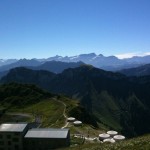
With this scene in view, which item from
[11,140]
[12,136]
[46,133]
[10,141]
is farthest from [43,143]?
[10,141]

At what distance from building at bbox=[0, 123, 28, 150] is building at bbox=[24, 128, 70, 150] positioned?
214 cm

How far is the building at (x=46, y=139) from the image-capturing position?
10200 centimetres

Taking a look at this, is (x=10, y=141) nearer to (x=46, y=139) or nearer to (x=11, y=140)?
(x=11, y=140)

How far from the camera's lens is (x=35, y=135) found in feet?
345

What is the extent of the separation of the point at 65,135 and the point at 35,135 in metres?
10.8

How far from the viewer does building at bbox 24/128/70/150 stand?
4016 inches

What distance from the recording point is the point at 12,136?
107 metres

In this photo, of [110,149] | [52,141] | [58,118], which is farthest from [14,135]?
[58,118]

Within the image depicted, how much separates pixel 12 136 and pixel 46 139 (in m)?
13.5

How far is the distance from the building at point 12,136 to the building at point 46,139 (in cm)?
214

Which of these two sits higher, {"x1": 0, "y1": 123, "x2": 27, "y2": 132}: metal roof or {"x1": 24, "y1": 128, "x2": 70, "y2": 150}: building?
{"x1": 0, "y1": 123, "x2": 27, "y2": 132}: metal roof

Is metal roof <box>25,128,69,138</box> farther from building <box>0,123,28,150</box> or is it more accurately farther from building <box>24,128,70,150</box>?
building <box>0,123,28,150</box>

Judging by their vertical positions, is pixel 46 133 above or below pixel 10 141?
above

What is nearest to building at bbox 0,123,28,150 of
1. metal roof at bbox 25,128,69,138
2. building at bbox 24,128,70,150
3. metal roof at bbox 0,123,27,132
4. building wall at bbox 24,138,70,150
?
metal roof at bbox 0,123,27,132
